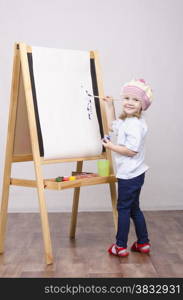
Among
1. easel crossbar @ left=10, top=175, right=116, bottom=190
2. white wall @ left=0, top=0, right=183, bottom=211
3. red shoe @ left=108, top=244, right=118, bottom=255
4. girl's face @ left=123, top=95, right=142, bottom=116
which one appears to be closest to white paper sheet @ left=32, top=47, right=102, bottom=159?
easel crossbar @ left=10, top=175, right=116, bottom=190

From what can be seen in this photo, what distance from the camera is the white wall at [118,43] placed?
198 inches

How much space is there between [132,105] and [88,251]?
1034mm

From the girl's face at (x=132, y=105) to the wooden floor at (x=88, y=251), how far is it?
0.95 metres

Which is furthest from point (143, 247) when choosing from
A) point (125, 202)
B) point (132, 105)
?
point (132, 105)

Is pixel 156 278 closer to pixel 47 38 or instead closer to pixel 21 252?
pixel 21 252

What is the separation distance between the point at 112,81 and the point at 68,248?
2.06 m

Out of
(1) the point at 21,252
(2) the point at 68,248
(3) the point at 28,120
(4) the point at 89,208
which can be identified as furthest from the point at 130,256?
(4) the point at 89,208

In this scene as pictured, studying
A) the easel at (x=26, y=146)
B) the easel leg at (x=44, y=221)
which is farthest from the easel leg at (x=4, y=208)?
the easel leg at (x=44, y=221)

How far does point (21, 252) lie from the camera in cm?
→ 347

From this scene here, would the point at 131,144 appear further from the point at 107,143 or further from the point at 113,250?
the point at 113,250

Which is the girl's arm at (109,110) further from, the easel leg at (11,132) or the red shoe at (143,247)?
the red shoe at (143,247)

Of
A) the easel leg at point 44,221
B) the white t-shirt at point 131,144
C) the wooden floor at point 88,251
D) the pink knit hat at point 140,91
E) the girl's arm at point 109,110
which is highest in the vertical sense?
the pink knit hat at point 140,91

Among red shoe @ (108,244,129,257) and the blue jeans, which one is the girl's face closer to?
the blue jeans

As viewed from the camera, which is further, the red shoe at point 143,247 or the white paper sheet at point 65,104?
the red shoe at point 143,247
